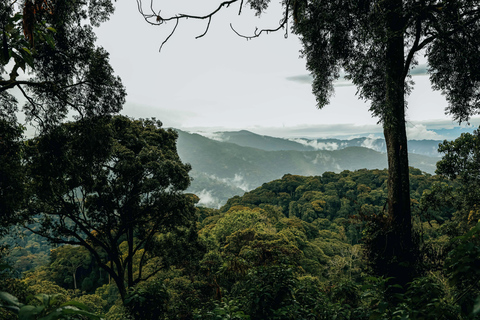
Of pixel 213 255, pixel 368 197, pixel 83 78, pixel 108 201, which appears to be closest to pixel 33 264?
pixel 213 255

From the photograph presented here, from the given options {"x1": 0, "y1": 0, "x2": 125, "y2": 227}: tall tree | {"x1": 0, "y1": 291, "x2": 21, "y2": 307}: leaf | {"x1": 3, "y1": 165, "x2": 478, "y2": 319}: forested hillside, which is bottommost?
{"x1": 3, "y1": 165, "x2": 478, "y2": 319}: forested hillside


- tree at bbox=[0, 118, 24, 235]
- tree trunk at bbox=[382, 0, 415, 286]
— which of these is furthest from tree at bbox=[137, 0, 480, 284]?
Result: tree at bbox=[0, 118, 24, 235]

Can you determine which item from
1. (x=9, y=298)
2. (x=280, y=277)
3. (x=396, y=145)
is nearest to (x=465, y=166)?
(x=396, y=145)

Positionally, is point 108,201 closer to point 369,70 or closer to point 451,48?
point 369,70

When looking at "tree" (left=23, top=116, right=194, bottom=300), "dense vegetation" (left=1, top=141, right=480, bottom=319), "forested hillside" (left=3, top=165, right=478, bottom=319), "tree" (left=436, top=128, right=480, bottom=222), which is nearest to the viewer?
"dense vegetation" (left=1, top=141, right=480, bottom=319)

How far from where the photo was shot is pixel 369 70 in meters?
5.46

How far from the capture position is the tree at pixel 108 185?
655cm

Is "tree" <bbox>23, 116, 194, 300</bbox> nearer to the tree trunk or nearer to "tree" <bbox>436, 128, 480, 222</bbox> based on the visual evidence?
the tree trunk

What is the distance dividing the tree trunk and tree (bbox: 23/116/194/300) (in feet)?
24.6

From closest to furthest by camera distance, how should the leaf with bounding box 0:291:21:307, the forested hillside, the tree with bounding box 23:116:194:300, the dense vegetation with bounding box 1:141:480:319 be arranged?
the leaf with bounding box 0:291:21:307 → the dense vegetation with bounding box 1:141:480:319 → the forested hillside → the tree with bounding box 23:116:194:300

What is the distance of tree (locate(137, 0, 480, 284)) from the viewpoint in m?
3.96

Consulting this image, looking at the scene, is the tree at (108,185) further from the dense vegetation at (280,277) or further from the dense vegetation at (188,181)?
the dense vegetation at (280,277)

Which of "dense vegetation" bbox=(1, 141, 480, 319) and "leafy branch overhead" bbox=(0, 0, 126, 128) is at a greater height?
"leafy branch overhead" bbox=(0, 0, 126, 128)

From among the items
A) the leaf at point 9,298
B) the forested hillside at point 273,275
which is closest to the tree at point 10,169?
the forested hillside at point 273,275
